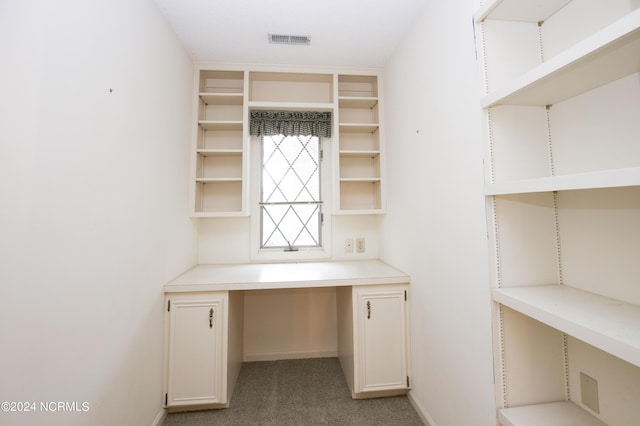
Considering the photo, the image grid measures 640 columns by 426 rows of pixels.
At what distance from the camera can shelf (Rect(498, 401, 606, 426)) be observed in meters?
Answer: 0.91

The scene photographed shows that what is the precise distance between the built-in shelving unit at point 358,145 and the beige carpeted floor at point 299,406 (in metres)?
1.51

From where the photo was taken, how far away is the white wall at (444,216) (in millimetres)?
1141

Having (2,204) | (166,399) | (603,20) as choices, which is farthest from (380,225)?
(2,204)

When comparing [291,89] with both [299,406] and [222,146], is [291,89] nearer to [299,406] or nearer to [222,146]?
[222,146]

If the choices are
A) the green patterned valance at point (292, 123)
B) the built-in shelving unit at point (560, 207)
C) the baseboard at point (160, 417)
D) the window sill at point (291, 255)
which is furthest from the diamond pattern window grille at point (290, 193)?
the built-in shelving unit at point (560, 207)

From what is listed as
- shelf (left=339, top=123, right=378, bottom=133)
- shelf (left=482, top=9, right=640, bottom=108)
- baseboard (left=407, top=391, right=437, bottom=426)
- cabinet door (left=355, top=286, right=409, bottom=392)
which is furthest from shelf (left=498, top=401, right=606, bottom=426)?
shelf (left=339, top=123, right=378, bottom=133)

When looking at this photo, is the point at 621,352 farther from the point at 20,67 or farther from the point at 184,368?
the point at 184,368

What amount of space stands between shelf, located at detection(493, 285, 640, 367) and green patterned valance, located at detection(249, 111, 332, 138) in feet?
6.27

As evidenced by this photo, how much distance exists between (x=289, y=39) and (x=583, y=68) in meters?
1.80

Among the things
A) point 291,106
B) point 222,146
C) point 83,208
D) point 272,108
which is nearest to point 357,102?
point 291,106

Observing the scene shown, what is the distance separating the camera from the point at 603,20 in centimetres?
84

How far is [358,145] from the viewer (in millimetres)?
2576

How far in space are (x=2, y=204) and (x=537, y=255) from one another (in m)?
1.85

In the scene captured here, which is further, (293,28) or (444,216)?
(293,28)
